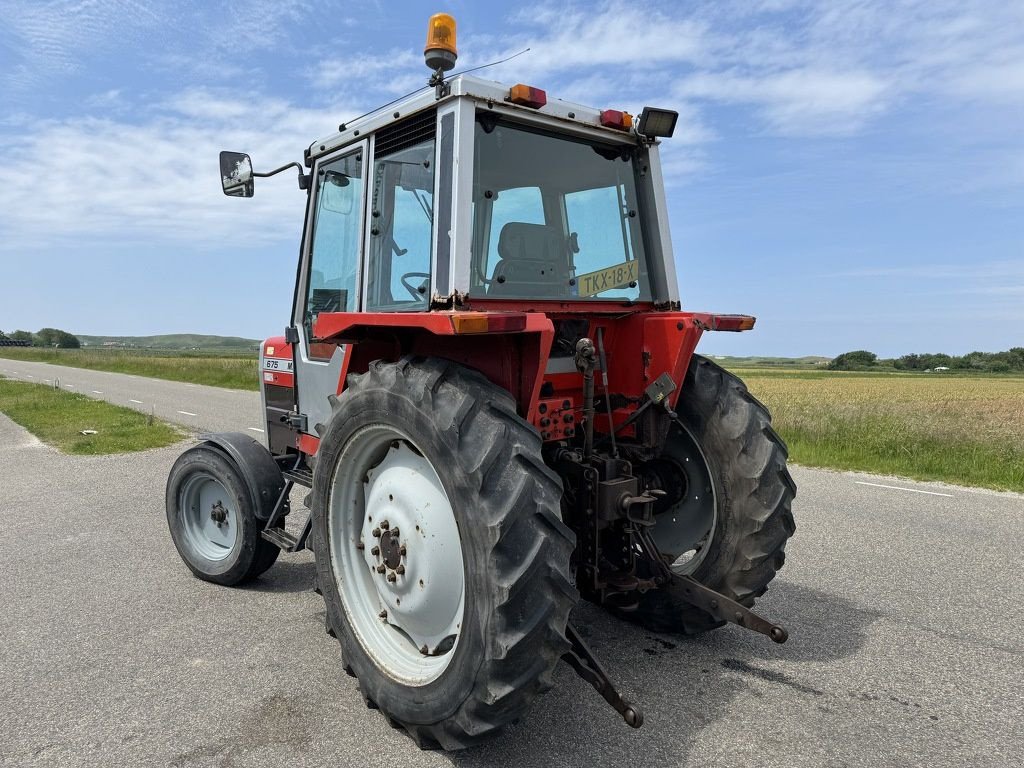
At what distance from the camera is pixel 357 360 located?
356 cm

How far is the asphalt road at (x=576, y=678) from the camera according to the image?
2.71 meters

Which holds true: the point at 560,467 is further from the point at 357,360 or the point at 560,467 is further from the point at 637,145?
the point at 637,145

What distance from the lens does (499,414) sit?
261 cm

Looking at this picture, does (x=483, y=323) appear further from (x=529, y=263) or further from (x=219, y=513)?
(x=219, y=513)

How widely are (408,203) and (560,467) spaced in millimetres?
1447

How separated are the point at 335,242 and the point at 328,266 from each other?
152 mm

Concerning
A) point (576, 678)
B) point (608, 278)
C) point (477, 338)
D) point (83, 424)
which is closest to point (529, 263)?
point (608, 278)

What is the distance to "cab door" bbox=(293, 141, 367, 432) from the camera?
12.3 feet

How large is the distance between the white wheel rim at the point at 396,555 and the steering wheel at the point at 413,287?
2.22 feet

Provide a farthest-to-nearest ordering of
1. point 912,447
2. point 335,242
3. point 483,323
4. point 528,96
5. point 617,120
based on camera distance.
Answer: point 912,447, point 335,242, point 617,120, point 528,96, point 483,323

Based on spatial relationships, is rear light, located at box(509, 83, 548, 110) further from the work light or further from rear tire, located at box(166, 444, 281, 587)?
rear tire, located at box(166, 444, 281, 587)

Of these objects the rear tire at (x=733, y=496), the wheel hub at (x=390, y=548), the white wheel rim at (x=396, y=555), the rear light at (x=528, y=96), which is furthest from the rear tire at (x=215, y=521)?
the rear light at (x=528, y=96)

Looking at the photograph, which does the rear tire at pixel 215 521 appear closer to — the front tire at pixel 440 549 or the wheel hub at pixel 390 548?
the front tire at pixel 440 549

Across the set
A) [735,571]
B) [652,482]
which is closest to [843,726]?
[735,571]
